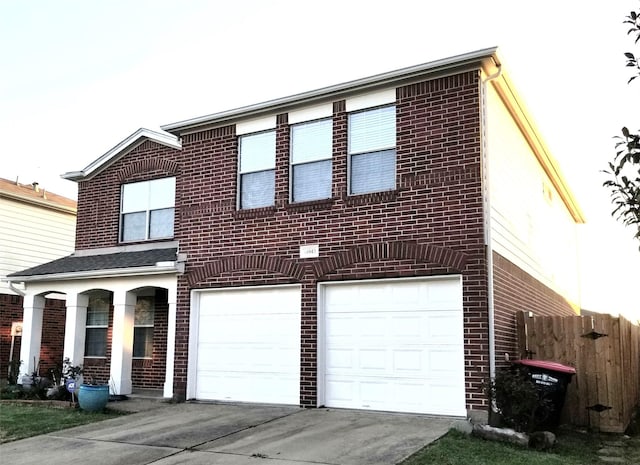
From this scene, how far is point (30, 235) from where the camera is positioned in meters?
19.5

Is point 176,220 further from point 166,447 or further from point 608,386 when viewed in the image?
point 608,386

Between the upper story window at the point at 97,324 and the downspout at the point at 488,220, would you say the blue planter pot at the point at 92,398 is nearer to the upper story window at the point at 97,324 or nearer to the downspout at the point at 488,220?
the upper story window at the point at 97,324

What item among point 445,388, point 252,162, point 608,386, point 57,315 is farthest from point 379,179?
point 57,315

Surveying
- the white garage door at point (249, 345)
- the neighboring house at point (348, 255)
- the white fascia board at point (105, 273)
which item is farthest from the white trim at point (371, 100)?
the white fascia board at point (105, 273)

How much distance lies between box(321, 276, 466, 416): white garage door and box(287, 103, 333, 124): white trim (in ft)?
10.5

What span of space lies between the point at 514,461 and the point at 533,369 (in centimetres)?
257

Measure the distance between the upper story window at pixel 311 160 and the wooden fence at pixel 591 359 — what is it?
14.7 feet

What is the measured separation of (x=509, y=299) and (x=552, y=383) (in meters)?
1.86

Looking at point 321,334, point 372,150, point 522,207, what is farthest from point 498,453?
point 522,207

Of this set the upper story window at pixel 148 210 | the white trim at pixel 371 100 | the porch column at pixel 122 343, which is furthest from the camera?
the upper story window at pixel 148 210

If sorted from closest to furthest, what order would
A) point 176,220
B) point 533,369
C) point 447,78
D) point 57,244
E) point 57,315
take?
point 533,369
point 447,78
point 176,220
point 57,315
point 57,244

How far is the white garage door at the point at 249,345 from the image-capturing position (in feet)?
38.2

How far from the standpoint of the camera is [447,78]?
35.0 feet

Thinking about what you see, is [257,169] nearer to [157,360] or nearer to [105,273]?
[105,273]
